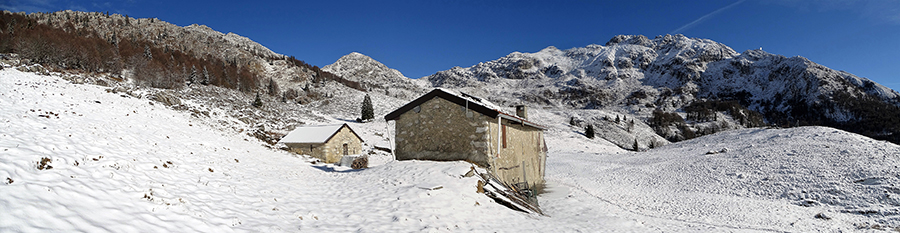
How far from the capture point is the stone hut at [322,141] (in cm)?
2794

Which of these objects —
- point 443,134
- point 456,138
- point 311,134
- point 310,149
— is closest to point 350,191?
point 443,134

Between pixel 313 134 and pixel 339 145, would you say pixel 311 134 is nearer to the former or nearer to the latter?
pixel 313 134

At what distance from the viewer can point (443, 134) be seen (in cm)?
1349

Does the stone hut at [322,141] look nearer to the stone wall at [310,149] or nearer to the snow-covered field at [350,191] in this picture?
the stone wall at [310,149]

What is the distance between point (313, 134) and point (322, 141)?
2.49 metres

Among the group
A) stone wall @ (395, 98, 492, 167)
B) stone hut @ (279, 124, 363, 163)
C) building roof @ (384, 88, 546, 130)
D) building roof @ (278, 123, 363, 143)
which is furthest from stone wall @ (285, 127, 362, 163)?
building roof @ (384, 88, 546, 130)

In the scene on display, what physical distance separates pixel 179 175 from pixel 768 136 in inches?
1588

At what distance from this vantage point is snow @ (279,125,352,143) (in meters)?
28.2

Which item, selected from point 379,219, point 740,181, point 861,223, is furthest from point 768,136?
point 379,219

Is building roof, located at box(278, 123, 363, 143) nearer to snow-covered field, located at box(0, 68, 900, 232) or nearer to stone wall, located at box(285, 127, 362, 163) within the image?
stone wall, located at box(285, 127, 362, 163)

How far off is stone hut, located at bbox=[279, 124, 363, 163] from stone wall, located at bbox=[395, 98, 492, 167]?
15.7 metres

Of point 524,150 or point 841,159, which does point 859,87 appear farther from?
point 524,150

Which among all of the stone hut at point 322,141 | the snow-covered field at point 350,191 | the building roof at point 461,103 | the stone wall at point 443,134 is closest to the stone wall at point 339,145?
the stone hut at point 322,141

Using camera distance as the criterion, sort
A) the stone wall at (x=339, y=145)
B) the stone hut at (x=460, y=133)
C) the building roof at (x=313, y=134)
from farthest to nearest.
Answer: the stone wall at (x=339, y=145) < the building roof at (x=313, y=134) < the stone hut at (x=460, y=133)
